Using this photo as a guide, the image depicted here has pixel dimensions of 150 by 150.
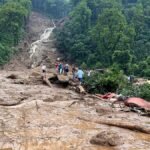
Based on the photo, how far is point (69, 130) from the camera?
12.4 meters

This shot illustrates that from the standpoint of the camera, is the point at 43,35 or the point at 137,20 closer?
the point at 137,20

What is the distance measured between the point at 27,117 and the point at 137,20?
4411 cm

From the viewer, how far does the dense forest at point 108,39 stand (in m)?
46.9

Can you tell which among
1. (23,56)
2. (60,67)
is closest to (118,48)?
(23,56)

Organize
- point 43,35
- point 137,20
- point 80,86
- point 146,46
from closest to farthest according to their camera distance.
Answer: point 80,86 < point 146,46 < point 137,20 < point 43,35

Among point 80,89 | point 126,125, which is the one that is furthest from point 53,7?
point 126,125

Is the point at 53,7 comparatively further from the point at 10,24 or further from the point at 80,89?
the point at 80,89

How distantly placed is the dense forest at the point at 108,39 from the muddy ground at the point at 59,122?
74.7 feet

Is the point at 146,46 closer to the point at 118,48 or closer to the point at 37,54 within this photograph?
the point at 118,48

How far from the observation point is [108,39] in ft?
161

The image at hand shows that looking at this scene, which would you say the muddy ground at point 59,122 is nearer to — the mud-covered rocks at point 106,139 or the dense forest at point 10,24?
the mud-covered rocks at point 106,139

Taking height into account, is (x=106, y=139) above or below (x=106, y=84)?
above

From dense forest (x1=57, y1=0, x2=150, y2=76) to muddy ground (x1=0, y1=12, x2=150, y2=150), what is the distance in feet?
74.7

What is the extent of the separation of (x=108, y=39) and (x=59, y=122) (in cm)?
3660
